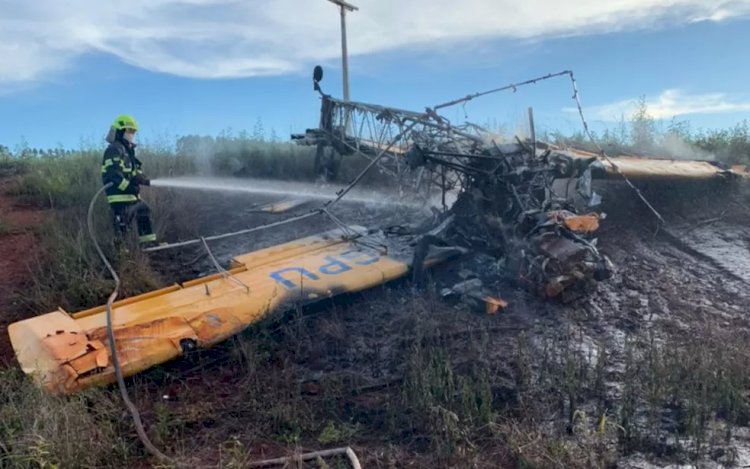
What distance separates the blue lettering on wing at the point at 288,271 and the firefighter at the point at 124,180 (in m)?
2.32

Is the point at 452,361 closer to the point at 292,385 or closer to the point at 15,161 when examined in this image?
the point at 292,385

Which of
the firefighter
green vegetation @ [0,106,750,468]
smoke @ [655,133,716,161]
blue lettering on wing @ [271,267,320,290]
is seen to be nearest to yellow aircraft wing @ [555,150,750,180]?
smoke @ [655,133,716,161]

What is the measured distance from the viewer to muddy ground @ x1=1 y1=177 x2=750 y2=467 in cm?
396

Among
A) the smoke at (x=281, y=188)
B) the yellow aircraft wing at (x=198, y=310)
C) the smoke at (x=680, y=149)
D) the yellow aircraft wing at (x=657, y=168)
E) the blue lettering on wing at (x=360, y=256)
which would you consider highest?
the smoke at (x=680, y=149)

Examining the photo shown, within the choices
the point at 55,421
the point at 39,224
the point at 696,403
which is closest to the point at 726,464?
the point at 696,403

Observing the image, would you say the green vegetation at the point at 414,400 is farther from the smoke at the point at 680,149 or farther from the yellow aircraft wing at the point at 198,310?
the smoke at the point at 680,149

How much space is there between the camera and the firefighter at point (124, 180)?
7.75m

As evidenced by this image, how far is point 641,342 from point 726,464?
1655mm

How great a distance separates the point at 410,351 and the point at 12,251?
6.03 m

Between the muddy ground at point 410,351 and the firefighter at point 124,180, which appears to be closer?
the muddy ground at point 410,351

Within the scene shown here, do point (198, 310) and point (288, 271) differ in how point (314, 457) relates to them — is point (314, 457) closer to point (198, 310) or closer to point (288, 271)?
point (198, 310)

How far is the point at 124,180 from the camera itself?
776 cm

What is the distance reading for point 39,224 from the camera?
8.91 m

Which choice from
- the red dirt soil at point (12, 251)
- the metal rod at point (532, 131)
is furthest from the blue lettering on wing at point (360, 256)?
the red dirt soil at point (12, 251)
